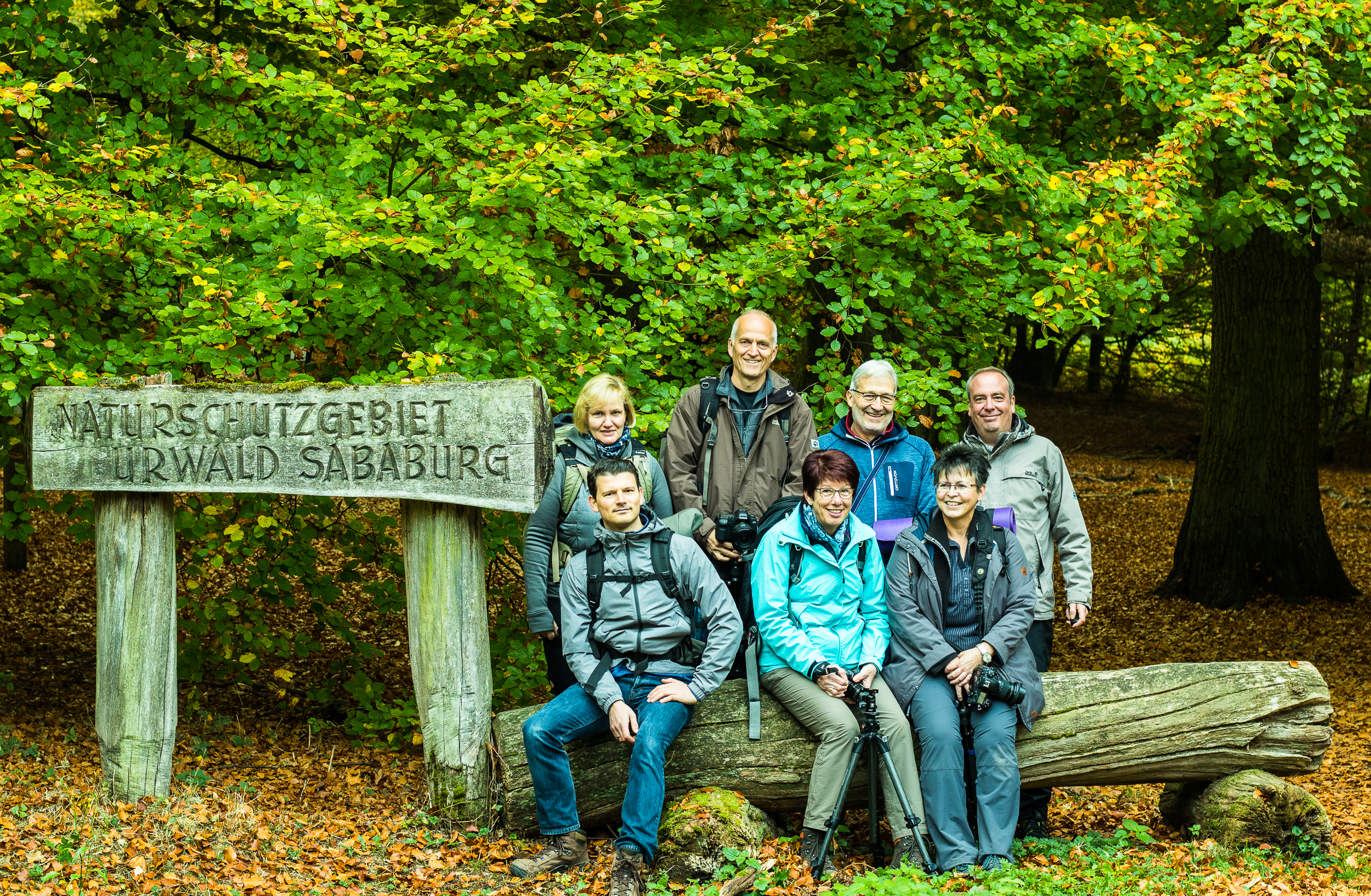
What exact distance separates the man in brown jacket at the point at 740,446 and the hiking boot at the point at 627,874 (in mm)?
1376

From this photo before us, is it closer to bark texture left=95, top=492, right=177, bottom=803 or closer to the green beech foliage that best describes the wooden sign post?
bark texture left=95, top=492, right=177, bottom=803

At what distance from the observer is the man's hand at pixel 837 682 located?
4301 millimetres

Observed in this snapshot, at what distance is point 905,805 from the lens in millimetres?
4176

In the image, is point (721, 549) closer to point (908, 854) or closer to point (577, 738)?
point (577, 738)

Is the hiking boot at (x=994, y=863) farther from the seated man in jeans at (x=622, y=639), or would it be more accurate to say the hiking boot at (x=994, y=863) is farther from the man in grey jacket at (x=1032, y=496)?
the seated man in jeans at (x=622, y=639)

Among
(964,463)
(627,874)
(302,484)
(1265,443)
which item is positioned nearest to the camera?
(627,874)

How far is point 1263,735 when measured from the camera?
4.73 meters

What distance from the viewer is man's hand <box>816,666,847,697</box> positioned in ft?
14.1

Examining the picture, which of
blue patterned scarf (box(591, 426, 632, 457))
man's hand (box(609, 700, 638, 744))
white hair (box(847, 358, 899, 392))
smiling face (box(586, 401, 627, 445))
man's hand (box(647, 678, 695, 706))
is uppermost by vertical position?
white hair (box(847, 358, 899, 392))

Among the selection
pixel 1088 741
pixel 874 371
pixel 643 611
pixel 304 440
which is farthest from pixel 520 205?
pixel 1088 741

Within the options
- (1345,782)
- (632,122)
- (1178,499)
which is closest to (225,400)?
(632,122)

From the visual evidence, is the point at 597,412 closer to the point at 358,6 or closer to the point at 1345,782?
the point at 358,6

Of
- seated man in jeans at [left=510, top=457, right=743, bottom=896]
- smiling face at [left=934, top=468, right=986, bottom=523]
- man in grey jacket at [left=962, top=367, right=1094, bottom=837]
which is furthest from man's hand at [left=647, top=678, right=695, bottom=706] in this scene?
man in grey jacket at [left=962, top=367, right=1094, bottom=837]

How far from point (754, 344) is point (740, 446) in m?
0.44
